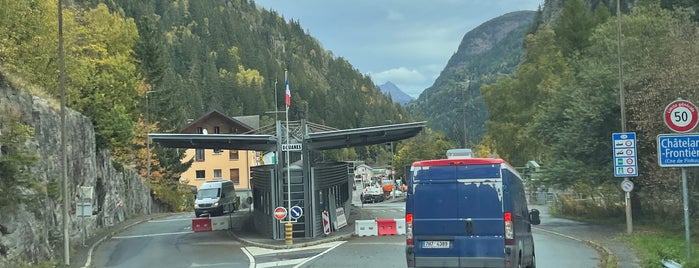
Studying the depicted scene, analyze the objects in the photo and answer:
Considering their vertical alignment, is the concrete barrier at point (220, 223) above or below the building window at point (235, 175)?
below

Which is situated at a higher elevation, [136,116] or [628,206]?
[136,116]

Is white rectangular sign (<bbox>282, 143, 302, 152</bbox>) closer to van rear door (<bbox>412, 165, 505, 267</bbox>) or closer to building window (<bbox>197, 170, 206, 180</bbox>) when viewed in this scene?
van rear door (<bbox>412, 165, 505, 267</bbox>)

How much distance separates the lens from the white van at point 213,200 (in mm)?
45594

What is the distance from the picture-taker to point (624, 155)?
960 inches

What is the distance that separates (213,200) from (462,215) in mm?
35288

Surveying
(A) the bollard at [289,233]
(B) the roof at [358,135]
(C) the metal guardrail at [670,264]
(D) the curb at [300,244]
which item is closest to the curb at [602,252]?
(C) the metal guardrail at [670,264]

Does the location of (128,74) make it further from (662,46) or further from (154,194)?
(662,46)

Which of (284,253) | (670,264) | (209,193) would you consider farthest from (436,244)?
(209,193)

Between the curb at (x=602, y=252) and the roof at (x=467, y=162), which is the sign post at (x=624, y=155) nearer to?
the curb at (x=602, y=252)

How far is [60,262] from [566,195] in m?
31.0

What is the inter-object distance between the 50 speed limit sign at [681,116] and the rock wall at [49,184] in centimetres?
1534

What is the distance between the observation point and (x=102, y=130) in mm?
39625

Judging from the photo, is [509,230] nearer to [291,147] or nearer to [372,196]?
[291,147]

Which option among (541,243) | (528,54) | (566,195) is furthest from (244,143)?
(528,54)
